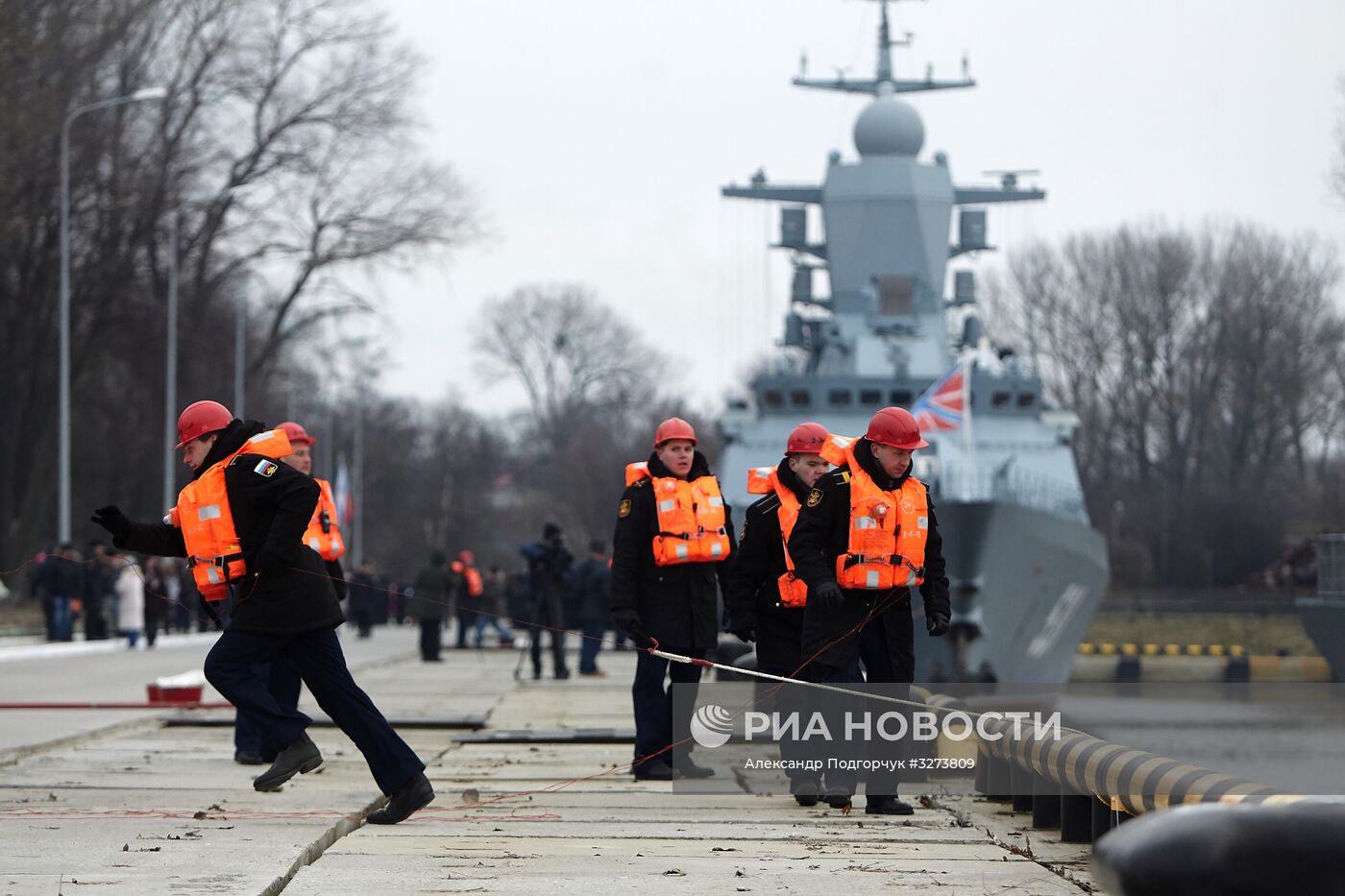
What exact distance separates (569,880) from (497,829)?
5.28ft

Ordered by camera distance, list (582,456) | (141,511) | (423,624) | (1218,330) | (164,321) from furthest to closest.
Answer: (582,456)
(1218,330)
(141,511)
(164,321)
(423,624)

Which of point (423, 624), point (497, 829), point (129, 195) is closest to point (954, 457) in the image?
point (423, 624)

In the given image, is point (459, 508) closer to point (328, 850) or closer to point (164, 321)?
point (164, 321)

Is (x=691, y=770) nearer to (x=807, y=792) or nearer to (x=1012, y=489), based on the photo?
(x=807, y=792)

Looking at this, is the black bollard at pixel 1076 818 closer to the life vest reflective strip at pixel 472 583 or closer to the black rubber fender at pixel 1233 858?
the black rubber fender at pixel 1233 858

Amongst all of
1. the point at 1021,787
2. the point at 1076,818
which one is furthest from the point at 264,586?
the point at 1021,787

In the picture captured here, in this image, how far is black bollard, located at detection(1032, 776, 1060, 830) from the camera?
8773 mm

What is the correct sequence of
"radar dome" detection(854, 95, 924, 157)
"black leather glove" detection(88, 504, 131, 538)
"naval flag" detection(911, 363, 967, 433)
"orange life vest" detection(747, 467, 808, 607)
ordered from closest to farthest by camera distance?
"black leather glove" detection(88, 504, 131, 538) < "orange life vest" detection(747, 467, 808, 607) < "naval flag" detection(911, 363, 967, 433) < "radar dome" detection(854, 95, 924, 157)

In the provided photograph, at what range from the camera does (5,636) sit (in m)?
34.1

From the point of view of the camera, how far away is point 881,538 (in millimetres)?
9086

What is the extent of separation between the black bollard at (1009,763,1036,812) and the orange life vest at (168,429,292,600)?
3409 millimetres

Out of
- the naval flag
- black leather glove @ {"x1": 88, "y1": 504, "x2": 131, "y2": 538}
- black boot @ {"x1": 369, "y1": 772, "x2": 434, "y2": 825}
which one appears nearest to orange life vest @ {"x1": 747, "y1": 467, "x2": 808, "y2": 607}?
black boot @ {"x1": 369, "y1": 772, "x2": 434, "y2": 825}

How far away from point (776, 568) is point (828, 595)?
1.44 m

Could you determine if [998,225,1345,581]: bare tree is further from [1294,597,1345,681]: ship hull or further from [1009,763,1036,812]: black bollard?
[1009,763,1036,812]: black bollard
